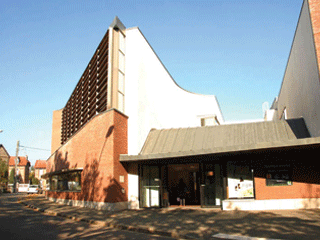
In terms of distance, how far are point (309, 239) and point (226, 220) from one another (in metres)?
4.01

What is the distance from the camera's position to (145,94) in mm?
19812

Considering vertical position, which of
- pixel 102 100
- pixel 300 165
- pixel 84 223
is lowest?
pixel 84 223

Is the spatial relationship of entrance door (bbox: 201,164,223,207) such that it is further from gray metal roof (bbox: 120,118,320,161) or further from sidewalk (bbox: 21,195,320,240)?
sidewalk (bbox: 21,195,320,240)

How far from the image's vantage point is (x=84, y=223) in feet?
41.4

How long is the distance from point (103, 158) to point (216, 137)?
6.72 meters

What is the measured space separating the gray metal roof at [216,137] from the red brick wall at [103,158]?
0.85m

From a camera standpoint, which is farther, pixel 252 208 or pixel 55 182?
pixel 55 182

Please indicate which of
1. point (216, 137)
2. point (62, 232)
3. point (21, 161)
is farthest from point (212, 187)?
point (21, 161)

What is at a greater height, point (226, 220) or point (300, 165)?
point (300, 165)

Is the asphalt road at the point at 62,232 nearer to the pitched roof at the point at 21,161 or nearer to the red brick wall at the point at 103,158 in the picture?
the red brick wall at the point at 103,158

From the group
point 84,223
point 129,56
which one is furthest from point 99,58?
point 84,223

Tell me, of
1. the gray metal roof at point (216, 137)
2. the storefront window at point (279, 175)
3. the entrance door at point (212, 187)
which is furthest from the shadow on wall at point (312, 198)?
the entrance door at point (212, 187)

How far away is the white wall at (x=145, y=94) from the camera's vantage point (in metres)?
18.3

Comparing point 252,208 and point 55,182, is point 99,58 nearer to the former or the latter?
point 55,182
